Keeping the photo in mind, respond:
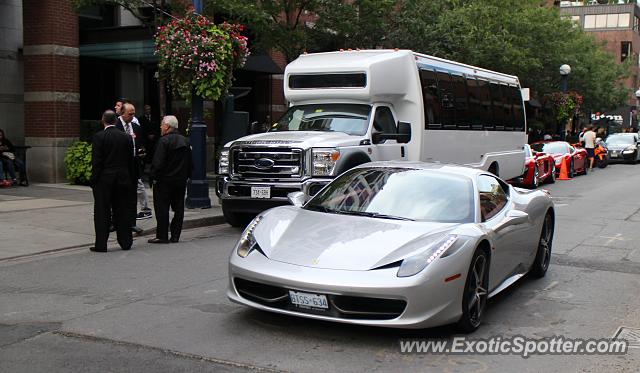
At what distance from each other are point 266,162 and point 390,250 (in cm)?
580

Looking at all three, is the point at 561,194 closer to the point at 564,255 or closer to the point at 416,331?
the point at 564,255

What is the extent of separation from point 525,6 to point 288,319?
26.2 metres

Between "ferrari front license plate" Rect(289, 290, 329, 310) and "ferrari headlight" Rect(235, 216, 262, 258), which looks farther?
"ferrari headlight" Rect(235, 216, 262, 258)

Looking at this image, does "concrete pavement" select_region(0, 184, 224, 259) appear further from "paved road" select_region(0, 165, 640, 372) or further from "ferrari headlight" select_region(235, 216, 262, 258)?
"ferrari headlight" select_region(235, 216, 262, 258)

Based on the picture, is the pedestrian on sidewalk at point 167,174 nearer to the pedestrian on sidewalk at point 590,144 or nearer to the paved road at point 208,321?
the paved road at point 208,321

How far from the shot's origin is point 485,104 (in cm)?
1703

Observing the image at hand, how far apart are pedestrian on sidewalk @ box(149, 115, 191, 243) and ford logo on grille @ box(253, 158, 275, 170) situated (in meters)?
1.33

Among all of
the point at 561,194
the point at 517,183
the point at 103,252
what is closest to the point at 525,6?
the point at 517,183

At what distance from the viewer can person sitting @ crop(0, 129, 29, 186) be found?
1638 cm

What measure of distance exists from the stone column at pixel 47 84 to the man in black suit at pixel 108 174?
9.03 m

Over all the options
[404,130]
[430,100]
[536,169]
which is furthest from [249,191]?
[536,169]

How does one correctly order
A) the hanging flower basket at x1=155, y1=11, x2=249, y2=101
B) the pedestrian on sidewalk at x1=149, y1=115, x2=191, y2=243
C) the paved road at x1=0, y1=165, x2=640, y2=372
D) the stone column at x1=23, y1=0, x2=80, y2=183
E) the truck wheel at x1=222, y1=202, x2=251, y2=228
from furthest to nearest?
the stone column at x1=23, y1=0, x2=80, y2=183, the hanging flower basket at x1=155, y1=11, x2=249, y2=101, the truck wheel at x1=222, y1=202, x2=251, y2=228, the pedestrian on sidewalk at x1=149, y1=115, x2=191, y2=243, the paved road at x1=0, y1=165, x2=640, y2=372

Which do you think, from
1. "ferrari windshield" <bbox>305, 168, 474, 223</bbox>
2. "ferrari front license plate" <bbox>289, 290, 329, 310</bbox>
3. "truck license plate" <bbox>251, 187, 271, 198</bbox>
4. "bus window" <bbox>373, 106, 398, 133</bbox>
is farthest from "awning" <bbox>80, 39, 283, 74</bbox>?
"ferrari front license plate" <bbox>289, 290, 329, 310</bbox>

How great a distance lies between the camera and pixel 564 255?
944cm
